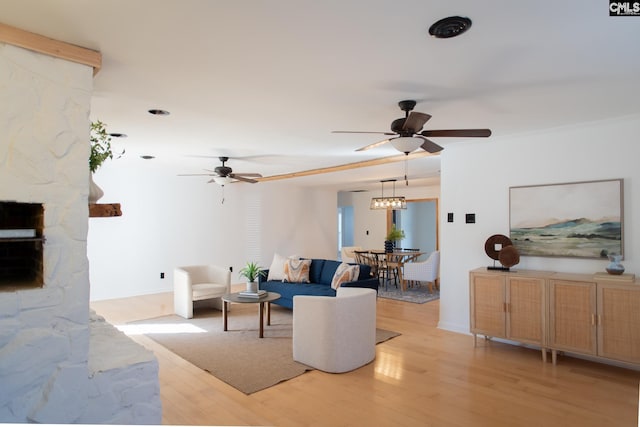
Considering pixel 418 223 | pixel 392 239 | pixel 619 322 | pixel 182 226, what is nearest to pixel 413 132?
pixel 619 322

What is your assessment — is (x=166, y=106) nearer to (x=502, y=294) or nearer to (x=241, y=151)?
(x=241, y=151)

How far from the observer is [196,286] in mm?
5855

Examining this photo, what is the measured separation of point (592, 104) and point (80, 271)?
165 inches

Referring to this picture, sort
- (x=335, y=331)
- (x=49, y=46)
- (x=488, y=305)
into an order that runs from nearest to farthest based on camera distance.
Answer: (x=49, y=46)
(x=335, y=331)
(x=488, y=305)

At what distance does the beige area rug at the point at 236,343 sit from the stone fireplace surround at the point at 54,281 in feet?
4.16

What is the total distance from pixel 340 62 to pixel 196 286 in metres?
4.45

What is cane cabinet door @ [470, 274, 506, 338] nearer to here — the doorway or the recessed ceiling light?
the recessed ceiling light

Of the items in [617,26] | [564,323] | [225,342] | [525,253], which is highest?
[617,26]

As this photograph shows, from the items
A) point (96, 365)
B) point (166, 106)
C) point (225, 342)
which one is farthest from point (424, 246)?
point (96, 365)

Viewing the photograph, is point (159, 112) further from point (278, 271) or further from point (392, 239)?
point (392, 239)

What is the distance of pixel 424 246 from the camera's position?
447 inches

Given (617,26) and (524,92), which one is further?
(524,92)

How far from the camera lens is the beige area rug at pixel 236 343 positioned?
3.59 m

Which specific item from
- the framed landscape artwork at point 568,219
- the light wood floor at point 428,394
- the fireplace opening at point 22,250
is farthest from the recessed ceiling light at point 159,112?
the framed landscape artwork at point 568,219
